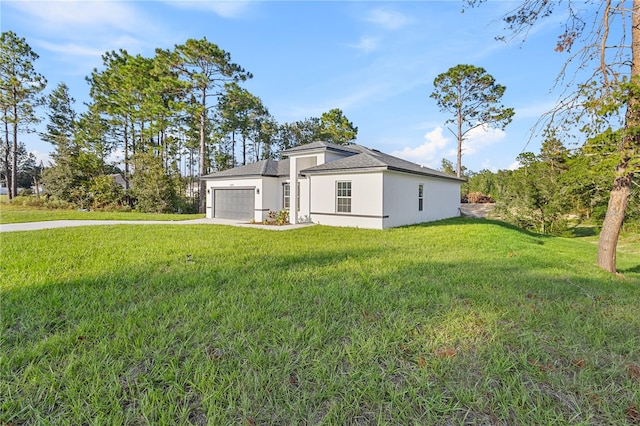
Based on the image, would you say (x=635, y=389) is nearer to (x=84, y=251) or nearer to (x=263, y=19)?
(x=84, y=251)

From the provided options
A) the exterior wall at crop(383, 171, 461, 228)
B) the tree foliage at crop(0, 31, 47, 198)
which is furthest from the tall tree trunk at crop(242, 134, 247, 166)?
the exterior wall at crop(383, 171, 461, 228)

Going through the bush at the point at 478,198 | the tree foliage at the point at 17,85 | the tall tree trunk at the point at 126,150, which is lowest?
the bush at the point at 478,198

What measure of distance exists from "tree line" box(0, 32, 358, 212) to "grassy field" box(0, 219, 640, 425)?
19.0 metres

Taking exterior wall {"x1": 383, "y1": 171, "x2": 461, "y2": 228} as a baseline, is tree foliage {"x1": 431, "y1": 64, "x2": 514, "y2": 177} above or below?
above

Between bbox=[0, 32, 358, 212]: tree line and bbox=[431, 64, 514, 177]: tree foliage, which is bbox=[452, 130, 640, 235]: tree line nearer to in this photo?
bbox=[431, 64, 514, 177]: tree foliage

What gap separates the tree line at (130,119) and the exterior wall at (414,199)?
1531 cm

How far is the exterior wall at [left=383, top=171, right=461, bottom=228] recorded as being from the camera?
12.6 m

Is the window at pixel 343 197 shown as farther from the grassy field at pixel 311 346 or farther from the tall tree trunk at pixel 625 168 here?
the tall tree trunk at pixel 625 168

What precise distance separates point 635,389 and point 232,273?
475 centimetres

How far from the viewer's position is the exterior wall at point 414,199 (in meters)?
12.6

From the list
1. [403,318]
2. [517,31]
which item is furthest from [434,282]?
[517,31]

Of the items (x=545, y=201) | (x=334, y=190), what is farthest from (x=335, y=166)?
(x=545, y=201)

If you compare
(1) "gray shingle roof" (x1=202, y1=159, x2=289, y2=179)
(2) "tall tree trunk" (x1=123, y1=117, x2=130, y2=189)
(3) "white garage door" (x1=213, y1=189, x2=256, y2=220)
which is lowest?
(3) "white garage door" (x1=213, y1=189, x2=256, y2=220)

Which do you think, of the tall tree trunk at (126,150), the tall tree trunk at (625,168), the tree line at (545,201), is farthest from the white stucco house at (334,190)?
the tall tree trunk at (126,150)
